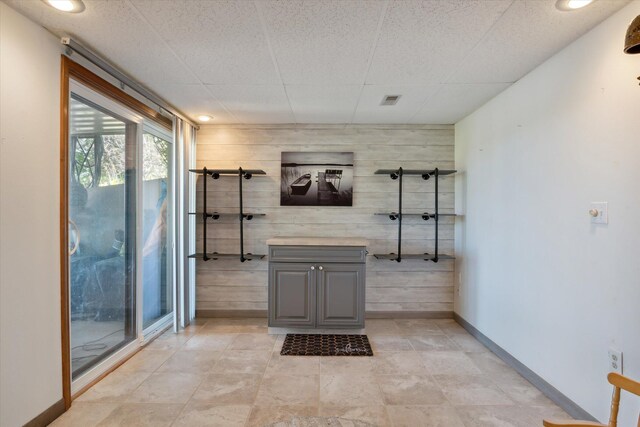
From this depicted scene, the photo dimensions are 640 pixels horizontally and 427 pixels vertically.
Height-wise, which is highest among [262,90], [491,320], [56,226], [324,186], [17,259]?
[262,90]

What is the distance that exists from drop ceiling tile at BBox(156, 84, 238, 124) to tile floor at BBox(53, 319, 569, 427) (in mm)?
2347

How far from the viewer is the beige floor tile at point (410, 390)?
87.3 inches

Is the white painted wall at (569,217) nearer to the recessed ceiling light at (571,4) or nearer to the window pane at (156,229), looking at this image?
the recessed ceiling light at (571,4)

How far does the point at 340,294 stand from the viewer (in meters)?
3.36

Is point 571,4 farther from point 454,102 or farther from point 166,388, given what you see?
point 166,388

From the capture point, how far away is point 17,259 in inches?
69.7

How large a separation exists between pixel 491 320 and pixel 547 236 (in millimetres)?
1138

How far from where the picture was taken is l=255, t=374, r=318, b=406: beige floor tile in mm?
2197

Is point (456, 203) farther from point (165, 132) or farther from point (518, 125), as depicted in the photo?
point (165, 132)

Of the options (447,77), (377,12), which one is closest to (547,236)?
(447,77)

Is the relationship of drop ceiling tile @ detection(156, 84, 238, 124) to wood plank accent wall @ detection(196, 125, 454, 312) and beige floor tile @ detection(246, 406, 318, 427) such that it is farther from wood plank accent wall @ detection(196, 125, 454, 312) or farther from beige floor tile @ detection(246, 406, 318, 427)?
beige floor tile @ detection(246, 406, 318, 427)

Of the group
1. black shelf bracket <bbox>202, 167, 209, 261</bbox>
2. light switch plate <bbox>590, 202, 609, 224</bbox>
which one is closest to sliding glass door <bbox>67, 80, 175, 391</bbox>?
black shelf bracket <bbox>202, 167, 209, 261</bbox>

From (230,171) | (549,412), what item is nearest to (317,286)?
(230,171)

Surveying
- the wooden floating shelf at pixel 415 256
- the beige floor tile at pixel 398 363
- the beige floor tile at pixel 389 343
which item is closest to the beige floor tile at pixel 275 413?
the beige floor tile at pixel 398 363
